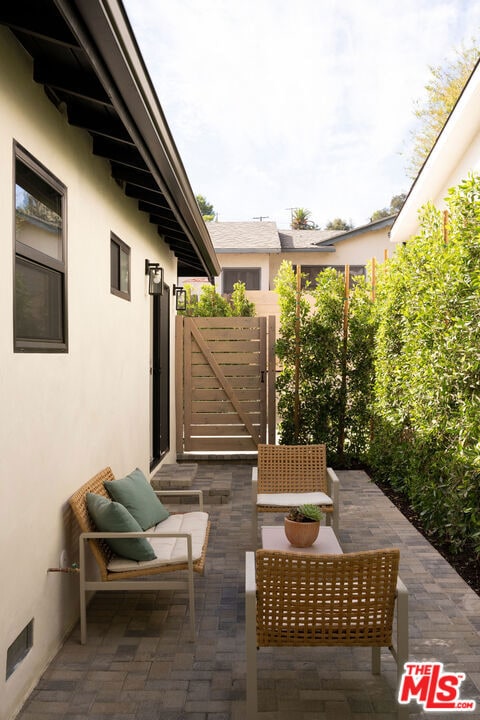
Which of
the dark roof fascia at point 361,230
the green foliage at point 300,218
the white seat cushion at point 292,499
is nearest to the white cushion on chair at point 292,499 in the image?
the white seat cushion at point 292,499

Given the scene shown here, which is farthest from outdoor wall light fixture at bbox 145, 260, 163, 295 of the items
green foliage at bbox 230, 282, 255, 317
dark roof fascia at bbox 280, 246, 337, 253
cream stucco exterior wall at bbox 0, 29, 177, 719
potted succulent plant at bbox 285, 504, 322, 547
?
dark roof fascia at bbox 280, 246, 337, 253

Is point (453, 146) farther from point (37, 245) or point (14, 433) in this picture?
point (14, 433)

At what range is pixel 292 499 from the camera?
5.02m

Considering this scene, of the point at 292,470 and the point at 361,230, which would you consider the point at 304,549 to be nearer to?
the point at 292,470

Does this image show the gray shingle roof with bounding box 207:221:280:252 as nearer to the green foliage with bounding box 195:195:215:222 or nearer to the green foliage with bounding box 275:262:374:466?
the green foliage with bounding box 275:262:374:466

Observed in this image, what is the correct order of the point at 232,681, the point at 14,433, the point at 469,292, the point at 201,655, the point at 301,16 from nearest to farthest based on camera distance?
1. the point at 14,433
2. the point at 232,681
3. the point at 201,655
4. the point at 469,292
5. the point at 301,16

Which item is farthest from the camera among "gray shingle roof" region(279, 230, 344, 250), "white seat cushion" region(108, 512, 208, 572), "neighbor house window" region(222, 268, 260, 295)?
"gray shingle roof" region(279, 230, 344, 250)

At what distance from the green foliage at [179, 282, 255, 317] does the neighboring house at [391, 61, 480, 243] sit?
372cm

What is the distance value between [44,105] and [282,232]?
58.7ft

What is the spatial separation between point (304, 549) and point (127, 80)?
285 cm

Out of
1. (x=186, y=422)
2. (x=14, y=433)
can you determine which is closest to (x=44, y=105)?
(x=14, y=433)

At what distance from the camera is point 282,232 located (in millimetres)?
20547

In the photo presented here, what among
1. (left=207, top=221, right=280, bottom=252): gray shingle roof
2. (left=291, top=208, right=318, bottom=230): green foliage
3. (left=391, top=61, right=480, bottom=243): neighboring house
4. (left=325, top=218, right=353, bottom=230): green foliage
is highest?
(left=325, top=218, right=353, bottom=230): green foliage

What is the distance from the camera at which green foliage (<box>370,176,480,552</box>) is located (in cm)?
430
